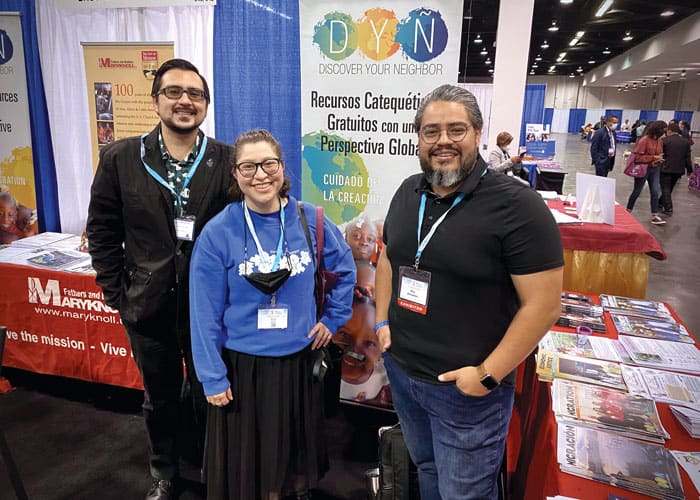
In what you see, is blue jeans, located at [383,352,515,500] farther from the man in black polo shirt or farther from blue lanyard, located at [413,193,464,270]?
blue lanyard, located at [413,193,464,270]

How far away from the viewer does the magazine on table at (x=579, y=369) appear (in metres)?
1.63

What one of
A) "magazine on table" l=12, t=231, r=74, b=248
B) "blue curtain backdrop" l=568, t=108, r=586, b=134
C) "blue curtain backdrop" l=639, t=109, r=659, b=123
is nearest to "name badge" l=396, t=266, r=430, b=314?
"magazine on table" l=12, t=231, r=74, b=248

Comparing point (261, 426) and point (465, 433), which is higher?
point (465, 433)

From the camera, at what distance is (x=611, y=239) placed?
3.05 meters

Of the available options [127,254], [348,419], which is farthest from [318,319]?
[348,419]

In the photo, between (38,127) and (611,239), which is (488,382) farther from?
(38,127)

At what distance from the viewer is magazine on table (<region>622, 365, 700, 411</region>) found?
151 centimetres

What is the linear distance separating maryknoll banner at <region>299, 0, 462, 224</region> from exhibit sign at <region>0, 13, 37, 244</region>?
183 centimetres

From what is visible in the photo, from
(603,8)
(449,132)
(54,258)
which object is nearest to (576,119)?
(603,8)

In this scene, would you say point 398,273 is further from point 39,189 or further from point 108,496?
point 39,189

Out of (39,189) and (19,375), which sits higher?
(39,189)

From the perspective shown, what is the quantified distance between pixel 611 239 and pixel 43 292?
340cm

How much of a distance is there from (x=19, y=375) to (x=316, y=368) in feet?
7.56

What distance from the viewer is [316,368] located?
1710 mm
